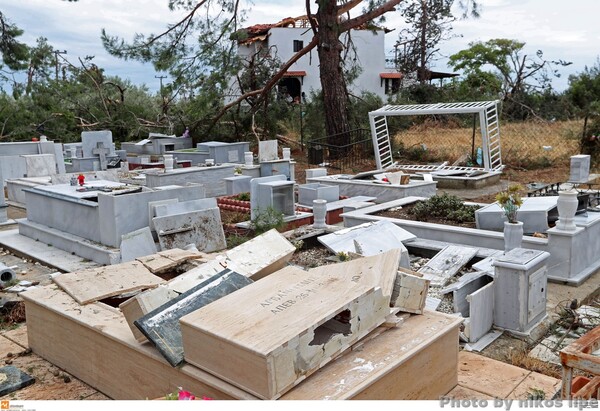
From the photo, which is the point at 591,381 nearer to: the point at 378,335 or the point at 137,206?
the point at 378,335

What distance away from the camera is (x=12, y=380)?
14.9 ft

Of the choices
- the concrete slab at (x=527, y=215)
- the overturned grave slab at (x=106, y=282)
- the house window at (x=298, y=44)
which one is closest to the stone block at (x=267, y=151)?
the concrete slab at (x=527, y=215)

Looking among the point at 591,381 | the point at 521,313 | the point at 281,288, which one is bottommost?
the point at 521,313

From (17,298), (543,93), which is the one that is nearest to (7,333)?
(17,298)

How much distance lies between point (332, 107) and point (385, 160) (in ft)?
11.0

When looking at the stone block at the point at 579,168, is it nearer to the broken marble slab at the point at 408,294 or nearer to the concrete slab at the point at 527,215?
the concrete slab at the point at 527,215

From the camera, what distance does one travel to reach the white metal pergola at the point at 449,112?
55.6 ft

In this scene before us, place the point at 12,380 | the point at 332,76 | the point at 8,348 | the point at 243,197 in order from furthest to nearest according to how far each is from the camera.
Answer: the point at 332,76 → the point at 243,197 → the point at 8,348 → the point at 12,380

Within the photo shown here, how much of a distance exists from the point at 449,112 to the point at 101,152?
11901 millimetres

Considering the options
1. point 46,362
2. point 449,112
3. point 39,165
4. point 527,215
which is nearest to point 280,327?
point 46,362

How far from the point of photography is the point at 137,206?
9.70 m

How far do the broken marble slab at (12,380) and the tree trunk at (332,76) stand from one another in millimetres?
17430

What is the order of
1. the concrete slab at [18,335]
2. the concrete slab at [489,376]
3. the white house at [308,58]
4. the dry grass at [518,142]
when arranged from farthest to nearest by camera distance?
the white house at [308,58]
the dry grass at [518,142]
the concrete slab at [18,335]
the concrete slab at [489,376]

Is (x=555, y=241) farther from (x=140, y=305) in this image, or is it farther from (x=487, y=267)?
(x=140, y=305)
